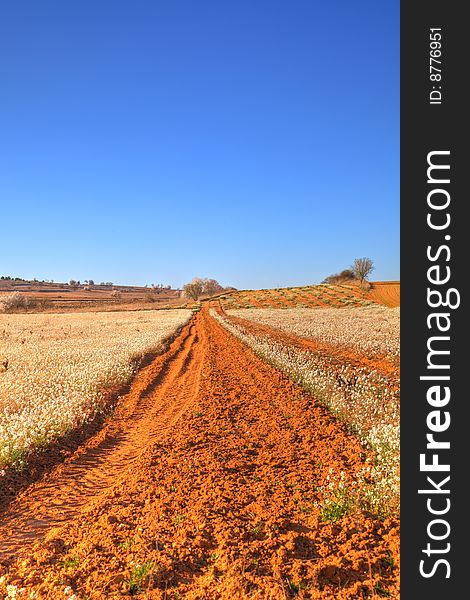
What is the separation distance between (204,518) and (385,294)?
2799 inches

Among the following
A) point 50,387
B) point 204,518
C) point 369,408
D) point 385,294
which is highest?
point 385,294

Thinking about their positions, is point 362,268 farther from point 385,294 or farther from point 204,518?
point 204,518

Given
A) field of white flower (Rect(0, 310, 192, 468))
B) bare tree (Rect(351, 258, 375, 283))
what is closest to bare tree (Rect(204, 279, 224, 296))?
bare tree (Rect(351, 258, 375, 283))

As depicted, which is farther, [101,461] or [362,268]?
[362,268]

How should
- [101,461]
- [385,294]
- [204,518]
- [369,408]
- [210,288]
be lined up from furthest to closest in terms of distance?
[210,288]
[385,294]
[369,408]
[101,461]
[204,518]

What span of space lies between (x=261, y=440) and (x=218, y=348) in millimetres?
12320

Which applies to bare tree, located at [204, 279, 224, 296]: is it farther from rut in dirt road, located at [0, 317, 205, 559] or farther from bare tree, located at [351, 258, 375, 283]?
rut in dirt road, located at [0, 317, 205, 559]

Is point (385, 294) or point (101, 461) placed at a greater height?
point (385, 294)

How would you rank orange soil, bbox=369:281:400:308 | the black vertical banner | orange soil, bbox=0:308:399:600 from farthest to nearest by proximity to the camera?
orange soil, bbox=369:281:400:308, orange soil, bbox=0:308:399:600, the black vertical banner

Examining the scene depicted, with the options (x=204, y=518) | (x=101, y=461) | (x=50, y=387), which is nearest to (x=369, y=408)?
(x=204, y=518)

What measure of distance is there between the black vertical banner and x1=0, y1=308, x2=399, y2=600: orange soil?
3.87ft

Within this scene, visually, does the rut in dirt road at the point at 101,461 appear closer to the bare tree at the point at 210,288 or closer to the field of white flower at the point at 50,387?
the field of white flower at the point at 50,387

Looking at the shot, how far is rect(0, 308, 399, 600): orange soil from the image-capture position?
11.6ft

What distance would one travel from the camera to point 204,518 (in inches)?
183
